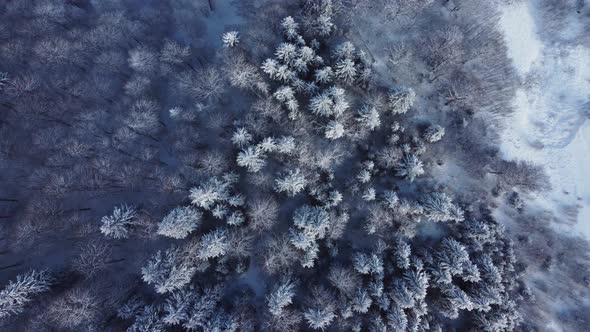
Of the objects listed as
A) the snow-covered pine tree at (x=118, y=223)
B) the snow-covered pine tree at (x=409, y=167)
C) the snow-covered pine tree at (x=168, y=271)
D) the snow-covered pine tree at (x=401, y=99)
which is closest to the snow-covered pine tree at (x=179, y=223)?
the snow-covered pine tree at (x=168, y=271)

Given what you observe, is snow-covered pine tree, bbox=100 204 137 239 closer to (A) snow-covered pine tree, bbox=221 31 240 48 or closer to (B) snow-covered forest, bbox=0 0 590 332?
(B) snow-covered forest, bbox=0 0 590 332

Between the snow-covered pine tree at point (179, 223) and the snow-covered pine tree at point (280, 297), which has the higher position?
the snow-covered pine tree at point (179, 223)

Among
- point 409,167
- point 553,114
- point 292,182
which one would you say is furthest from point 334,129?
point 553,114

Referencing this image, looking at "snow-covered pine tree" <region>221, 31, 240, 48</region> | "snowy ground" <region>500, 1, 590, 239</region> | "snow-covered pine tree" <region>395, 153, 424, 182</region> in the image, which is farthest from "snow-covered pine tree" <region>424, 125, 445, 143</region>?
"snow-covered pine tree" <region>221, 31, 240, 48</region>

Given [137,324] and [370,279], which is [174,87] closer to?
[137,324]

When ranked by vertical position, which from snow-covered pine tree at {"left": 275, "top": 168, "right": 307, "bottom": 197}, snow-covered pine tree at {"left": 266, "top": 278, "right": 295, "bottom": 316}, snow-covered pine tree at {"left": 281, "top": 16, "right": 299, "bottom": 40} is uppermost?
snow-covered pine tree at {"left": 281, "top": 16, "right": 299, "bottom": 40}

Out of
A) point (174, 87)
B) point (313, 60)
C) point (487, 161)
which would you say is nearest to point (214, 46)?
point (174, 87)

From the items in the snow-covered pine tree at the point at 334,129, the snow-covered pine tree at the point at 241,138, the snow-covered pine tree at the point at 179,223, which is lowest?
the snow-covered pine tree at the point at 179,223

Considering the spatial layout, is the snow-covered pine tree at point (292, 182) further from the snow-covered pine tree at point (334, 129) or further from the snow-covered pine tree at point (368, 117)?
the snow-covered pine tree at point (368, 117)

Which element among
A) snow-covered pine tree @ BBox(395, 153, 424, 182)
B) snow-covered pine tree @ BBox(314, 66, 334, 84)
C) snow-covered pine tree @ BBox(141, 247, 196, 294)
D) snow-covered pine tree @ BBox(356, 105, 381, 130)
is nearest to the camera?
snow-covered pine tree @ BBox(141, 247, 196, 294)
